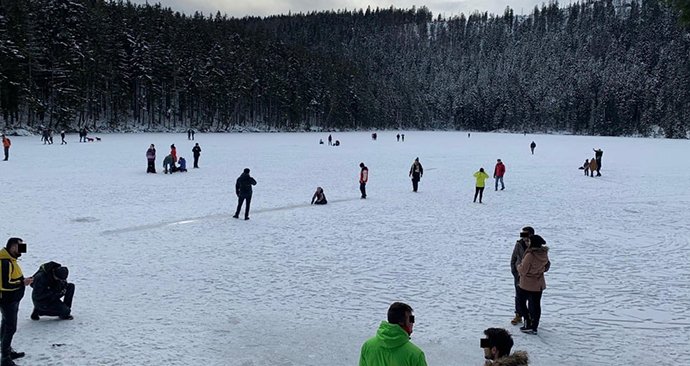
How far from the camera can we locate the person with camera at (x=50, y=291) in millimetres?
7453

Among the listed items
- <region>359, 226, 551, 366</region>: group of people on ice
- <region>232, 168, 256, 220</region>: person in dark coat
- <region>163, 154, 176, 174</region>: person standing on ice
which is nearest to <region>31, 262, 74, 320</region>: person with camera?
<region>359, 226, 551, 366</region>: group of people on ice

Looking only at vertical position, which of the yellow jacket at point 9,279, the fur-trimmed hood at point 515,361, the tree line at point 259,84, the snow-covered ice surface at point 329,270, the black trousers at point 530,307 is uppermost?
the tree line at point 259,84

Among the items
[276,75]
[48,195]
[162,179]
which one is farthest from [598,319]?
[276,75]

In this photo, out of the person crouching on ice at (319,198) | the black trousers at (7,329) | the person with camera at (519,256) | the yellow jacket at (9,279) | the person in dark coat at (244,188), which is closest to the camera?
the yellow jacket at (9,279)

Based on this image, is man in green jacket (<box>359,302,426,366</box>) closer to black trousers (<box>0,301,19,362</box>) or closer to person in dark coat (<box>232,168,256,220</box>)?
black trousers (<box>0,301,19,362</box>)

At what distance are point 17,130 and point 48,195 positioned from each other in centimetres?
4368

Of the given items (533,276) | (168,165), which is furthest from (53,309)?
(168,165)

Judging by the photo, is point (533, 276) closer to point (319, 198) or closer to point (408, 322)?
point (408, 322)

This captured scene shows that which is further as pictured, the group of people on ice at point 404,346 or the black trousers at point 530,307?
the black trousers at point 530,307

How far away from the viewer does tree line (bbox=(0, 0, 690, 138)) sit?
60750mm

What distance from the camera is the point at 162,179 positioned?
2509 cm

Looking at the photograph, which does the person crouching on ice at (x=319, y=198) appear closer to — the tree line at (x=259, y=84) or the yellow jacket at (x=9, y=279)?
the tree line at (x=259, y=84)

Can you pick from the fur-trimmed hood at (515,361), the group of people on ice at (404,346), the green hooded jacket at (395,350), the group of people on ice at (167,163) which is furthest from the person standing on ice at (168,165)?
the fur-trimmed hood at (515,361)

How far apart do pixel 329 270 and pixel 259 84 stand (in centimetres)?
9767
